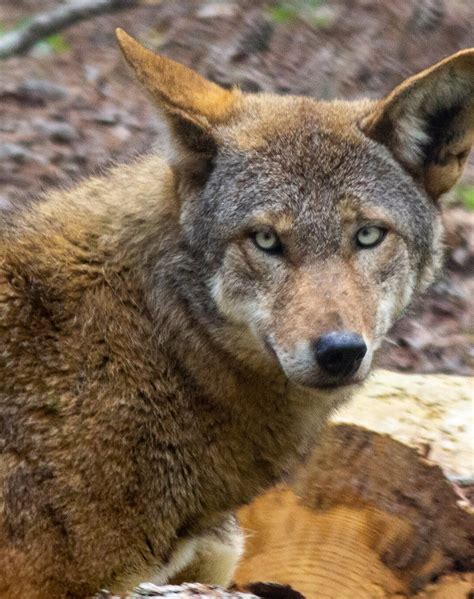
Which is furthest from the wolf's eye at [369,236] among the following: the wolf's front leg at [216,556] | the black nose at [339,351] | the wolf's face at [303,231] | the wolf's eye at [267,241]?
the wolf's front leg at [216,556]

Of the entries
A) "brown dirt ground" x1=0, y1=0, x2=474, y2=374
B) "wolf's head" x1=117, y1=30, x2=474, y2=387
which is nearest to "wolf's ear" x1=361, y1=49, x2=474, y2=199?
"wolf's head" x1=117, y1=30, x2=474, y2=387

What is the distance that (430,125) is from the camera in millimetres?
4844

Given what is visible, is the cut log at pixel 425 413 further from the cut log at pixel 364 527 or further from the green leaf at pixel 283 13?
the green leaf at pixel 283 13

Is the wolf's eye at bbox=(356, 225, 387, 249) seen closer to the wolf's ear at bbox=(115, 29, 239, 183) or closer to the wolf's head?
the wolf's head

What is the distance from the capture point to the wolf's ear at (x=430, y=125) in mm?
4676

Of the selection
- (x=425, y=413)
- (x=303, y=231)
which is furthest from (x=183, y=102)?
(x=425, y=413)

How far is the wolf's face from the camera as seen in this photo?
175 inches

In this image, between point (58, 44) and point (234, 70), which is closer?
point (234, 70)

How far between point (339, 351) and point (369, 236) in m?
0.74

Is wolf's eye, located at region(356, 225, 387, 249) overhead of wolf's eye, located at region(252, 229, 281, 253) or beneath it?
overhead

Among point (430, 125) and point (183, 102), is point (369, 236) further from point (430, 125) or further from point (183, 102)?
point (183, 102)

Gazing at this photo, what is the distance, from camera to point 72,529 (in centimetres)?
455

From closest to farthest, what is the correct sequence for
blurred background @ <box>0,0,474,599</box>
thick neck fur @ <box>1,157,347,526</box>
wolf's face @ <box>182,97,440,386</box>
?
1. wolf's face @ <box>182,97,440,386</box>
2. thick neck fur @ <box>1,157,347,526</box>
3. blurred background @ <box>0,0,474,599</box>

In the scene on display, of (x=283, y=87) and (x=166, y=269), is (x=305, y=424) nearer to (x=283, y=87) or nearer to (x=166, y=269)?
(x=166, y=269)
